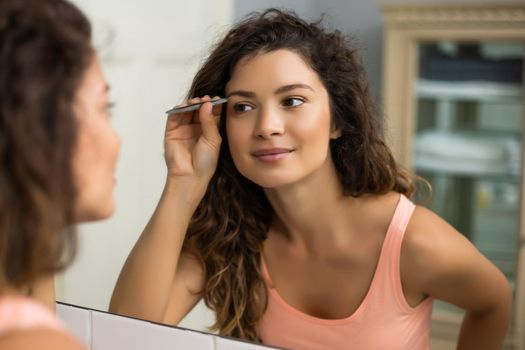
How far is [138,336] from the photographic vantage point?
0.73m

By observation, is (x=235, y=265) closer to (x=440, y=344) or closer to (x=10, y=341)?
(x=440, y=344)

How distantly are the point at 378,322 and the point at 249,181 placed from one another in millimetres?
204

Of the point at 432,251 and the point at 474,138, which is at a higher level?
the point at 474,138

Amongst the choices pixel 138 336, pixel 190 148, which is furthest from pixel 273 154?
pixel 138 336

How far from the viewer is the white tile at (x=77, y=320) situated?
77 cm

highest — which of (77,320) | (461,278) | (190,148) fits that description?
(190,148)

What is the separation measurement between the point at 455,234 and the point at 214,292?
272mm

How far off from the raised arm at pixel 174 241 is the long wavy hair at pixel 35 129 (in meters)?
0.31

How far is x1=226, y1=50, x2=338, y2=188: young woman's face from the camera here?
0.62 m

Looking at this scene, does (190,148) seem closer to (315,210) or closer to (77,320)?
(315,210)

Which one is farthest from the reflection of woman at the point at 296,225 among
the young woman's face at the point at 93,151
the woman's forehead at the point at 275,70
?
the young woman's face at the point at 93,151

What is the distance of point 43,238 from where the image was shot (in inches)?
15.6

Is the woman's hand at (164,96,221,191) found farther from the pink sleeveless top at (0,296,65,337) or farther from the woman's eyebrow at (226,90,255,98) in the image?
the pink sleeveless top at (0,296,65,337)

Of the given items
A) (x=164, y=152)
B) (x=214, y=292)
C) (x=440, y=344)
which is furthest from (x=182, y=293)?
(x=440, y=344)
